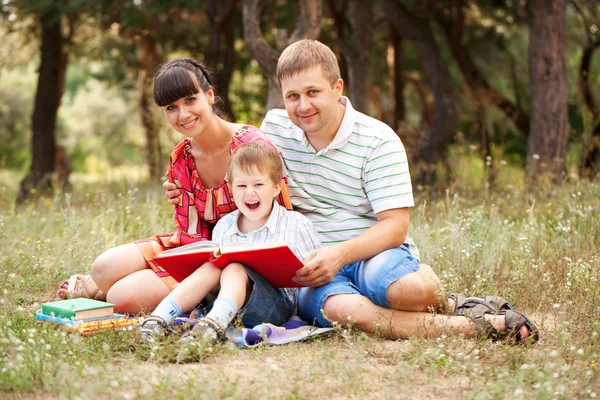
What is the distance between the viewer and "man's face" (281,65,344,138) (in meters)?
3.78

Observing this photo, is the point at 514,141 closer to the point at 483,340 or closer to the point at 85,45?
the point at 85,45

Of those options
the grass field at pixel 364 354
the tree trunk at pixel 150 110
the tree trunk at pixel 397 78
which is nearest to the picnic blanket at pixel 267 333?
the grass field at pixel 364 354

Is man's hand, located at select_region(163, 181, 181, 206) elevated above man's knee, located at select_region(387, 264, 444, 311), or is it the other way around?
man's hand, located at select_region(163, 181, 181, 206)

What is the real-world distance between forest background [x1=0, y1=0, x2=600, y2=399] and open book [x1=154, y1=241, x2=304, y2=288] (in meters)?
0.38

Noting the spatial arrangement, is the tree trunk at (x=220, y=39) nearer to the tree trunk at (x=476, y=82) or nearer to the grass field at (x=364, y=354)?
the tree trunk at (x=476, y=82)

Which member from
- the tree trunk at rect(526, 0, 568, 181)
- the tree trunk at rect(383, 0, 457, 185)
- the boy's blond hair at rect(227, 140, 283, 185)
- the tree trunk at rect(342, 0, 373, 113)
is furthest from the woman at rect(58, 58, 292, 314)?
the tree trunk at rect(342, 0, 373, 113)

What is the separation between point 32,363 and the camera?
2916mm

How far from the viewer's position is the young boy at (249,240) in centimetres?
352

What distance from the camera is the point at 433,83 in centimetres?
1077

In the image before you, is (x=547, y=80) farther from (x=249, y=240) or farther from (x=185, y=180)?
(x=249, y=240)

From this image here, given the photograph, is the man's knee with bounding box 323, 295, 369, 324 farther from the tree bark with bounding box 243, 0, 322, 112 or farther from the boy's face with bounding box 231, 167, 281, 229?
the tree bark with bounding box 243, 0, 322, 112

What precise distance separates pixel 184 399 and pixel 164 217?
3.84 metres

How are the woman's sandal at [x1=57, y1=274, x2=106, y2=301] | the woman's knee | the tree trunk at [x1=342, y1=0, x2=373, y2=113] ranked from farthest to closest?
the tree trunk at [x1=342, y1=0, x2=373, y2=113] → the woman's sandal at [x1=57, y1=274, x2=106, y2=301] → the woman's knee

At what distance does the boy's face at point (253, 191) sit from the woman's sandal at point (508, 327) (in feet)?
3.73
